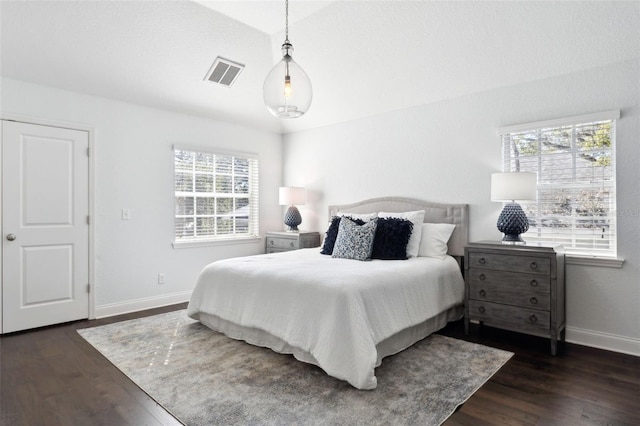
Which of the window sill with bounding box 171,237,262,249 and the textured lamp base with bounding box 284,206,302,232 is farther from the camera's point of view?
the textured lamp base with bounding box 284,206,302,232

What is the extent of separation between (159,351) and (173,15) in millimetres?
2796

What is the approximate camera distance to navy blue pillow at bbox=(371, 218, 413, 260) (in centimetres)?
352

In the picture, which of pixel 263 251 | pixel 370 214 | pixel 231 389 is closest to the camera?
pixel 231 389

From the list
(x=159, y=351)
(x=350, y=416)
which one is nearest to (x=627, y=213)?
(x=350, y=416)

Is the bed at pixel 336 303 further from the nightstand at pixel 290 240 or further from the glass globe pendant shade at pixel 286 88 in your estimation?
the glass globe pendant shade at pixel 286 88

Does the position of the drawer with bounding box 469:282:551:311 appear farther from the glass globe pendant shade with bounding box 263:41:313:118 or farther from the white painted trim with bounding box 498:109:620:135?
the glass globe pendant shade with bounding box 263:41:313:118

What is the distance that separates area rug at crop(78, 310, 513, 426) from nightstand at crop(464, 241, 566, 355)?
1.03ft

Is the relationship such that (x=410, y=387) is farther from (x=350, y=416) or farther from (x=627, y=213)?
(x=627, y=213)

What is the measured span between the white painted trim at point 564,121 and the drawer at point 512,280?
1334mm

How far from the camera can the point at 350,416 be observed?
203cm

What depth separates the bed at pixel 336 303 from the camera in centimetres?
238

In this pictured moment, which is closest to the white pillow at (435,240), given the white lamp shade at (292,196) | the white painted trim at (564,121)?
the white painted trim at (564,121)

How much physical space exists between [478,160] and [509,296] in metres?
1.38

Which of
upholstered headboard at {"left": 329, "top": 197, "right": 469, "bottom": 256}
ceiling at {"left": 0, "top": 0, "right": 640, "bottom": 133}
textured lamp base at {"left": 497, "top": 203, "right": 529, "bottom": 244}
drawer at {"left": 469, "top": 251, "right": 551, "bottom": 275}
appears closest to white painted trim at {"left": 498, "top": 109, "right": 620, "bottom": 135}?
ceiling at {"left": 0, "top": 0, "right": 640, "bottom": 133}
